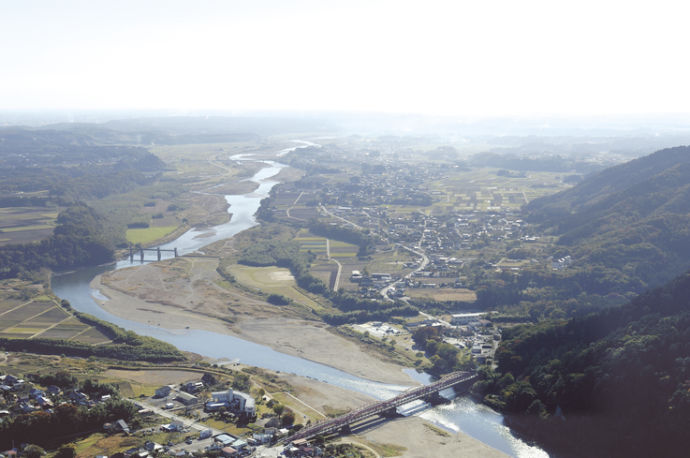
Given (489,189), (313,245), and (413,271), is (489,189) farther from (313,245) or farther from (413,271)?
(413,271)

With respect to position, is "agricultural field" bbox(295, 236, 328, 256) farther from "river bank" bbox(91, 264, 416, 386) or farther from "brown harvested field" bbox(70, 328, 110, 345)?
"brown harvested field" bbox(70, 328, 110, 345)

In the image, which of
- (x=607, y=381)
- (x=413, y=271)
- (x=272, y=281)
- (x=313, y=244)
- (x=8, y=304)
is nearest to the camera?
(x=607, y=381)

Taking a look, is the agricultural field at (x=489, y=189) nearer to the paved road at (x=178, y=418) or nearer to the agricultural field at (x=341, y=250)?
the agricultural field at (x=341, y=250)

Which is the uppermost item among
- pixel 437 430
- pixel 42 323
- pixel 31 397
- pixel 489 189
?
pixel 489 189

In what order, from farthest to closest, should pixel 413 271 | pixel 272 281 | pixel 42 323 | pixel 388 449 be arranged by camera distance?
pixel 413 271 < pixel 272 281 < pixel 42 323 < pixel 388 449

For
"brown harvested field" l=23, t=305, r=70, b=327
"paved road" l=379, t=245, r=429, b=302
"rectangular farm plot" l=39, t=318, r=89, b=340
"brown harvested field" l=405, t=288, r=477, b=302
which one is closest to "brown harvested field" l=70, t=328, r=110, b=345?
"rectangular farm plot" l=39, t=318, r=89, b=340

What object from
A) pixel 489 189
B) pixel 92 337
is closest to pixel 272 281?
pixel 92 337
